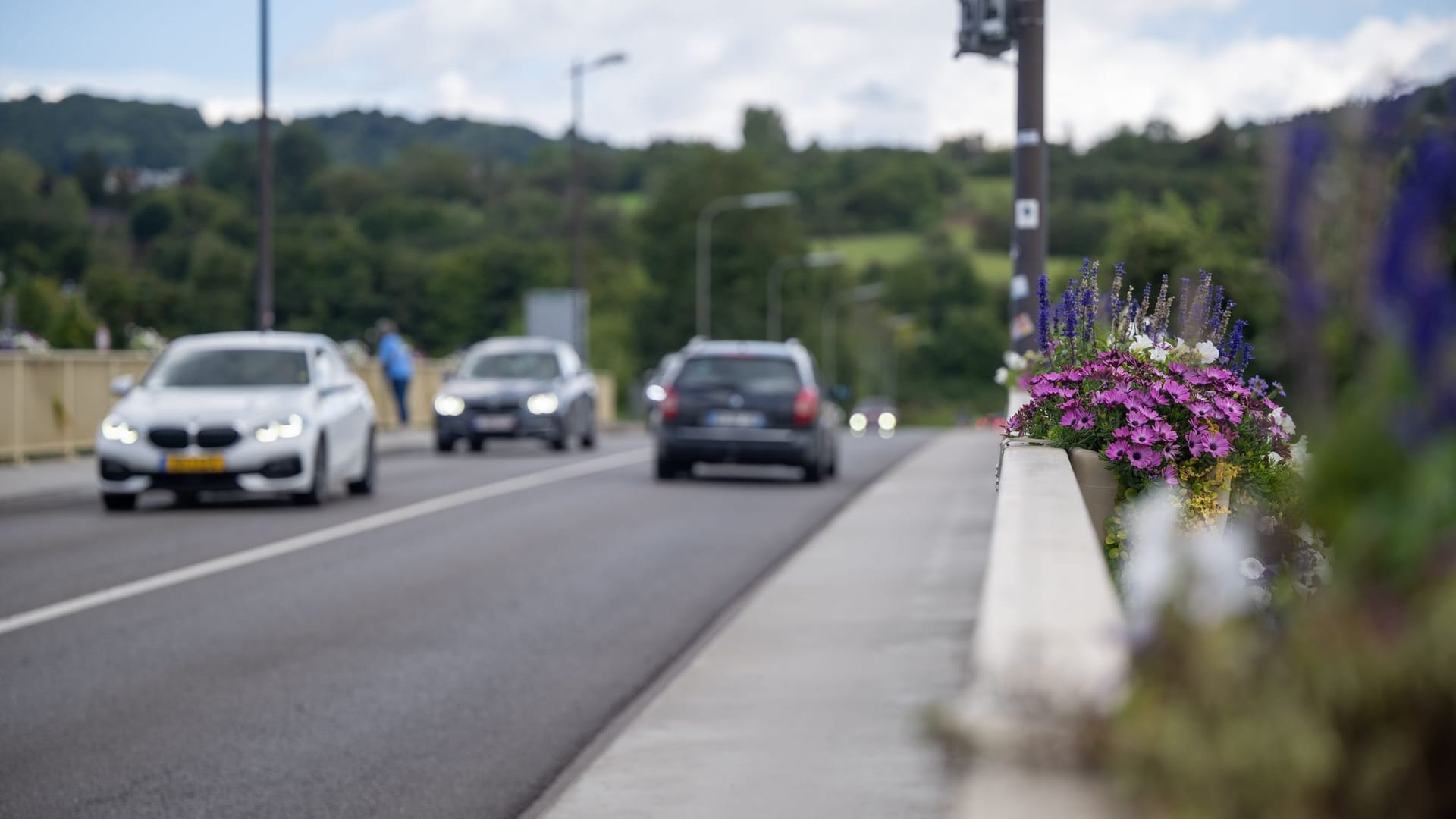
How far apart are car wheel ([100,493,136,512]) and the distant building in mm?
91616

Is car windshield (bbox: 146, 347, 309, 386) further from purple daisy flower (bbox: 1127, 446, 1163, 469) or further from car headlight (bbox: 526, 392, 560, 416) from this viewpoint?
purple daisy flower (bbox: 1127, 446, 1163, 469)

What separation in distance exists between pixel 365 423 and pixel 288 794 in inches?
561

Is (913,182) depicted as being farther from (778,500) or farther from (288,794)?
(288,794)

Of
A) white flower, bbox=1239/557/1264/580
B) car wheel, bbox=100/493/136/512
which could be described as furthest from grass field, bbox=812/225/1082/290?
white flower, bbox=1239/557/1264/580

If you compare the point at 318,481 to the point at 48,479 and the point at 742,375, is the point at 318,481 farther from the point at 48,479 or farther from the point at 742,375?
the point at 742,375

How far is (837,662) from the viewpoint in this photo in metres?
9.19

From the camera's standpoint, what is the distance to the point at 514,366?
31656 millimetres

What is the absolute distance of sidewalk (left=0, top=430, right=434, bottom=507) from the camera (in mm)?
20203

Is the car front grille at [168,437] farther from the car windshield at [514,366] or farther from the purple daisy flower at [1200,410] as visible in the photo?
the car windshield at [514,366]

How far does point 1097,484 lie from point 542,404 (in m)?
24.9

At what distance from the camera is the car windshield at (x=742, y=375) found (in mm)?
23109

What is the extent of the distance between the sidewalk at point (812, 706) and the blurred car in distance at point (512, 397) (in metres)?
16.4

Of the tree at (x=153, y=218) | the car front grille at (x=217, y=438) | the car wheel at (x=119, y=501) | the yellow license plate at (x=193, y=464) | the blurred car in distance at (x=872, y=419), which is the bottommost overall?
the blurred car in distance at (x=872, y=419)

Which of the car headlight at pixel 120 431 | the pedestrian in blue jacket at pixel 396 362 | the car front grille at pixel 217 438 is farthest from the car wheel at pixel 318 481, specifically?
the pedestrian in blue jacket at pixel 396 362
